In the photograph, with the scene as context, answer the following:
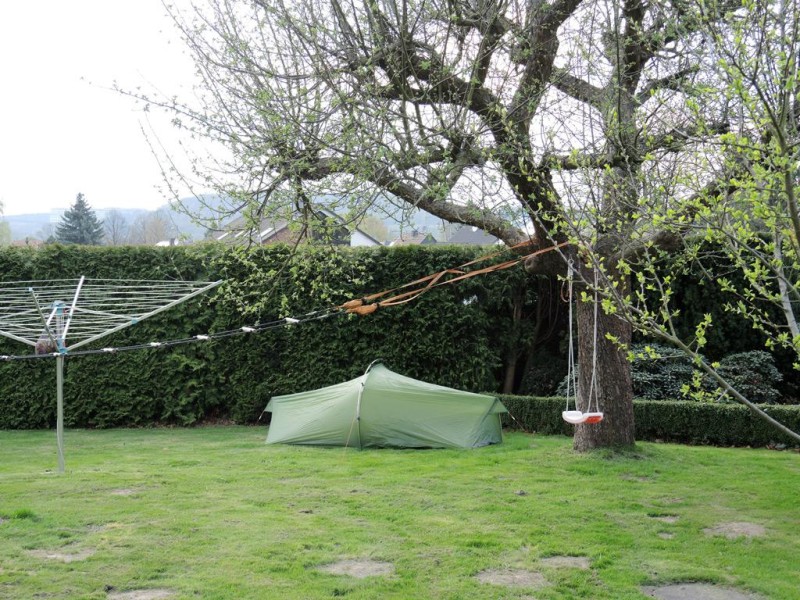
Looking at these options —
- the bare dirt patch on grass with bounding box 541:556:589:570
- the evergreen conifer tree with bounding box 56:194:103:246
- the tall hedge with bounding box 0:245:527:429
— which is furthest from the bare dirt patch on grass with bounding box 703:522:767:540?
the evergreen conifer tree with bounding box 56:194:103:246

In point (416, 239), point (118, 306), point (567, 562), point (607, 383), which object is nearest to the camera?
point (567, 562)

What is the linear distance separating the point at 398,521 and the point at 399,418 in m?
3.65

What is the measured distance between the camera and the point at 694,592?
4.65 m

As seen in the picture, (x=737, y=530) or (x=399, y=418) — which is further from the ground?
(x=399, y=418)

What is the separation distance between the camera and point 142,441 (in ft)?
35.6

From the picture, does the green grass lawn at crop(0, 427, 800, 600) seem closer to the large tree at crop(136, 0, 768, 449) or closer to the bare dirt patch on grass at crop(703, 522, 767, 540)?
the bare dirt patch on grass at crop(703, 522, 767, 540)

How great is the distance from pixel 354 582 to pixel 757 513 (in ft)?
11.9

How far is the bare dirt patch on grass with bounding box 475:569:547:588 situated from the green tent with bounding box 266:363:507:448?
4.74 meters

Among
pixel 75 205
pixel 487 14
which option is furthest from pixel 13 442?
pixel 75 205

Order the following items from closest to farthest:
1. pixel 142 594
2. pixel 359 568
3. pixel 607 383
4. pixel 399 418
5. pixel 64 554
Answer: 1. pixel 142 594
2. pixel 359 568
3. pixel 64 554
4. pixel 607 383
5. pixel 399 418

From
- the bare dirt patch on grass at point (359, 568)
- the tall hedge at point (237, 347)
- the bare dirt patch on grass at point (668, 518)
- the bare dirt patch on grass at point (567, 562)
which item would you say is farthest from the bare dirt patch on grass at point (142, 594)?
the tall hedge at point (237, 347)

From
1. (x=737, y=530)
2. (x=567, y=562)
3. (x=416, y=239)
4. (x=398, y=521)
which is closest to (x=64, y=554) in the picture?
(x=398, y=521)

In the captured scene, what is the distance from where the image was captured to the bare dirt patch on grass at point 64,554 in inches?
206

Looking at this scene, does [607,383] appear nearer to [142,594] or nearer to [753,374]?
[753,374]
